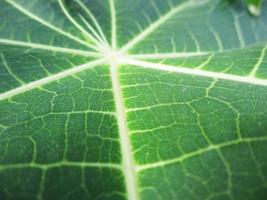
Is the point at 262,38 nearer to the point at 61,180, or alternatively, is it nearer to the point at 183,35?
the point at 183,35

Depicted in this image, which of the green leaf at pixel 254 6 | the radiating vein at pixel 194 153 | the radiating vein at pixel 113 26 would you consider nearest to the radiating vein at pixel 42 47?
the radiating vein at pixel 113 26

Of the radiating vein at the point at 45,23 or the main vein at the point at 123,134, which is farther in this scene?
the radiating vein at the point at 45,23

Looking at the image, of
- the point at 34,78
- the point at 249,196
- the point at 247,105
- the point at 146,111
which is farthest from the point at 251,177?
the point at 34,78

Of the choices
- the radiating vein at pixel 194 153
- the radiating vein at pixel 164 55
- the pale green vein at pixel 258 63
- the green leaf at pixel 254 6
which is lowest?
the radiating vein at pixel 194 153

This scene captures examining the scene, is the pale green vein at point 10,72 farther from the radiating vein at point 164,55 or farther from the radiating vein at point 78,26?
the radiating vein at point 164,55

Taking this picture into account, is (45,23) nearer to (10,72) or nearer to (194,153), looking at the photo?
(10,72)

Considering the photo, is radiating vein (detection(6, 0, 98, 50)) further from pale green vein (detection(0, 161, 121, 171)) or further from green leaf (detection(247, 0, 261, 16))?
green leaf (detection(247, 0, 261, 16))
